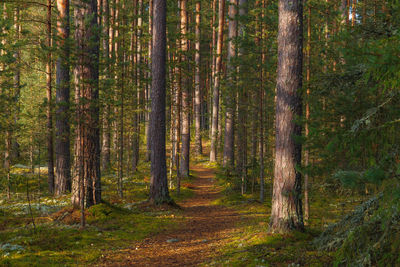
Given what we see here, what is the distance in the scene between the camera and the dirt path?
22.3ft

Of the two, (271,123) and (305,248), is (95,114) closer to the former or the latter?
(305,248)

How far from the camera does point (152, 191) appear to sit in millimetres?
11891

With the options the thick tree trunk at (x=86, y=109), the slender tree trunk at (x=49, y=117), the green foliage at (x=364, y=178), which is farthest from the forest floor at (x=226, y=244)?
the slender tree trunk at (x=49, y=117)

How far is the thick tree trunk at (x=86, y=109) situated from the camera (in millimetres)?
8398

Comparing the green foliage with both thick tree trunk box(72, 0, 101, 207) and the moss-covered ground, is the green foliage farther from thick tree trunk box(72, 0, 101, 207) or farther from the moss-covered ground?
thick tree trunk box(72, 0, 101, 207)

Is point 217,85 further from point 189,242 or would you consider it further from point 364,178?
point 364,178

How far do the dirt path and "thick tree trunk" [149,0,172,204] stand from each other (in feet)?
4.75

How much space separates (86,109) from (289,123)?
549cm

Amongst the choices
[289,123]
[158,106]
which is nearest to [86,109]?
[158,106]

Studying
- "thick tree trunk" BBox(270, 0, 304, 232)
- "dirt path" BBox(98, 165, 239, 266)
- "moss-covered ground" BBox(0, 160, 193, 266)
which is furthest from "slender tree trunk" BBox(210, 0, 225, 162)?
"thick tree trunk" BBox(270, 0, 304, 232)

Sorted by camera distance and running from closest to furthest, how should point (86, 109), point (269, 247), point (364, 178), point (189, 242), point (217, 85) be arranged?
1. point (364, 178)
2. point (269, 247)
3. point (189, 242)
4. point (86, 109)
5. point (217, 85)

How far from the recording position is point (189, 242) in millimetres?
8164

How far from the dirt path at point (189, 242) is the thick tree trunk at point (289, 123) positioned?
77.1 inches

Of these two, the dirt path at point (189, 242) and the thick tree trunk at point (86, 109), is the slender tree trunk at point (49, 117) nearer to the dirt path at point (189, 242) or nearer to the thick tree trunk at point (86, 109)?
the thick tree trunk at point (86, 109)
